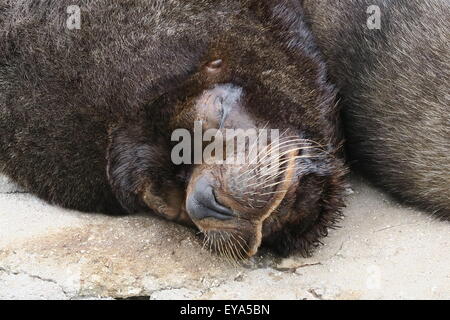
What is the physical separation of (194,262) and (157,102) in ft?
2.71

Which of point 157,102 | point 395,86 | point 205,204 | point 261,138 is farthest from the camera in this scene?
point 395,86

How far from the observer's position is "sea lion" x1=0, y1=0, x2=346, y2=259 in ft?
14.0

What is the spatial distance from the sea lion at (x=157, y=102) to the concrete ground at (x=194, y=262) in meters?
0.13

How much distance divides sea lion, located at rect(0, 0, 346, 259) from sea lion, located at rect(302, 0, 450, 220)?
1.21 feet

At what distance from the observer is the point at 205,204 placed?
13.1 feet

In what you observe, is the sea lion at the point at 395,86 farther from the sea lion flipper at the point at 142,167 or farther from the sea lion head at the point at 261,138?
the sea lion flipper at the point at 142,167

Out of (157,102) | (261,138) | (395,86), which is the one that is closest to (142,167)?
(157,102)

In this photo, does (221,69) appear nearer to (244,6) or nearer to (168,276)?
(244,6)

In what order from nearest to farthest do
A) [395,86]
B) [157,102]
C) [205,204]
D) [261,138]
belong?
[205,204], [261,138], [157,102], [395,86]

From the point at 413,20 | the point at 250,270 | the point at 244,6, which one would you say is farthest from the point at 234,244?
the point at 413,20

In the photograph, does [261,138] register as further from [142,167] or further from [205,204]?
[142,167]

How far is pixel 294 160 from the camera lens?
4.24 m

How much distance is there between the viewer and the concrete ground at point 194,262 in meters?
4.13

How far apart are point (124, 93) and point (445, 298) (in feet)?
5.99
